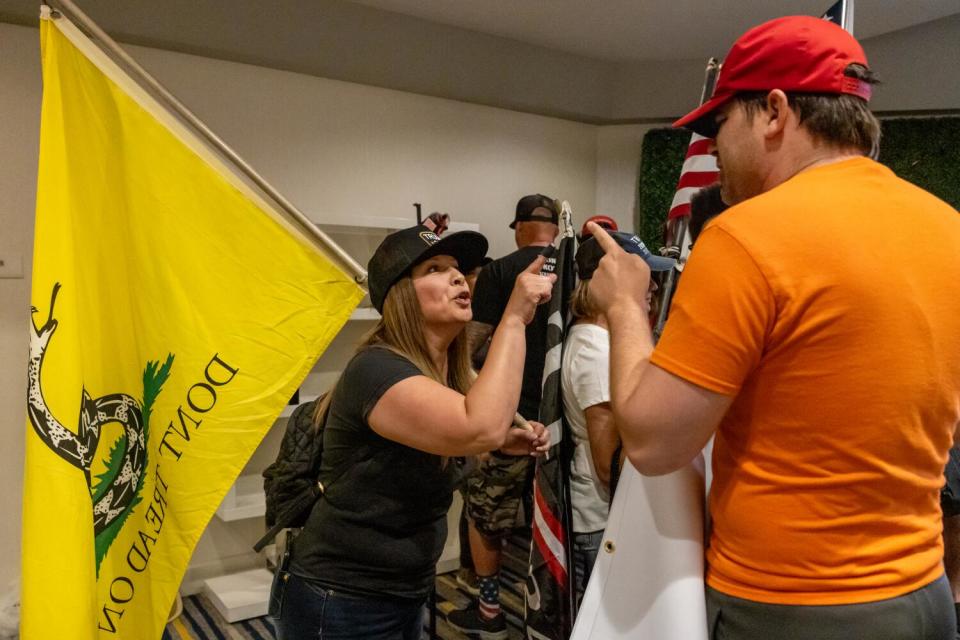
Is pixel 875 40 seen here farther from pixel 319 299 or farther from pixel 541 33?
pixel 319 299

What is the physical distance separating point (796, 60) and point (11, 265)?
131 inches

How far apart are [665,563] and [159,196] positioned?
1.29m

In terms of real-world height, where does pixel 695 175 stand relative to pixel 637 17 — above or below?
below

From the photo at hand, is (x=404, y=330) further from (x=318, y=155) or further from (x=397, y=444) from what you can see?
(x=318, y=155)

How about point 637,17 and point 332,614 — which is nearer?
point 332,614

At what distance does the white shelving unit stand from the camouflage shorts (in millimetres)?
292

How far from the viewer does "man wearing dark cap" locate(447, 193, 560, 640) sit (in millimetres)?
2912

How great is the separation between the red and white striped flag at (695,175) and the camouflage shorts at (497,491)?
1.16 m

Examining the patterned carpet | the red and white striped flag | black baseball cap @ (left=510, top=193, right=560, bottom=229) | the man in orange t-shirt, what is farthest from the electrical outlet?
the man in orange t-shirt

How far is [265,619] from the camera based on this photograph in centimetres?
324

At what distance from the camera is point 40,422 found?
145 centimetres

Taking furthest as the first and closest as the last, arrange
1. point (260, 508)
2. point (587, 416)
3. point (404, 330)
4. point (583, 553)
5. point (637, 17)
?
point (637, 17) < point (260, 508) < point (583, 553) < point (587, 416) < point (404, 330)

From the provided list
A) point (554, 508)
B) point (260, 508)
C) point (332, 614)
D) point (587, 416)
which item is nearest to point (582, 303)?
point (587, 416)

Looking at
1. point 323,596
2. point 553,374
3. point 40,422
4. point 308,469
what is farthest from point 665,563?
point 40,422
